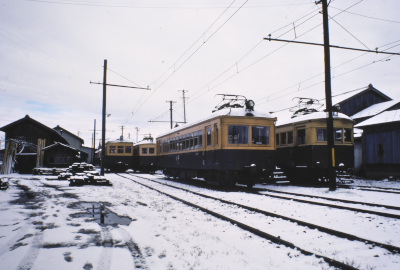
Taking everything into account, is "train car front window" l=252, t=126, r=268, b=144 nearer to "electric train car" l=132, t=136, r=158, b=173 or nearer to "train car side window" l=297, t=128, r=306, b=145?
"train car side window" l=297, t=128, r=306, b=145

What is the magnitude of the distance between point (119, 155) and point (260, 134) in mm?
20110

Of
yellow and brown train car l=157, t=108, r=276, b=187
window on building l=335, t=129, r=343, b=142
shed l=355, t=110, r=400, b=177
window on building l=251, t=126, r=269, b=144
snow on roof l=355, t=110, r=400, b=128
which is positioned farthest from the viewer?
snow on roof l=355, t=110, r=400, b=128

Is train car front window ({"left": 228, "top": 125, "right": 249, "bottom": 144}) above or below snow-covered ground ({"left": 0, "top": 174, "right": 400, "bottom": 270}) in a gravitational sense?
above

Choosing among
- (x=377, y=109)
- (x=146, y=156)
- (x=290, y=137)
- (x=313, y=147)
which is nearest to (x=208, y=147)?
(x=313, y=147)

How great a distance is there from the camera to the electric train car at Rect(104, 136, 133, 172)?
29.3 m

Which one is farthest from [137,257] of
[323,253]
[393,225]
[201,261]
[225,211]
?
[393,225]

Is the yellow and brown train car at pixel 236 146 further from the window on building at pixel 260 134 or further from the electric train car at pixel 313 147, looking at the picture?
the electric train car at pixel 313 147

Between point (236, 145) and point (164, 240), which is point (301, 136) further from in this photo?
point (164, 240)

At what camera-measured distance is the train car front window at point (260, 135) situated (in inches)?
493

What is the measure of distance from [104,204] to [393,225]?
6774 millimetres

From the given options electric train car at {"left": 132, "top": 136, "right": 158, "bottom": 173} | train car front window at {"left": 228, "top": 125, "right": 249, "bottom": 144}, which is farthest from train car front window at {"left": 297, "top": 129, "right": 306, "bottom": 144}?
electric train car at {"left": 132, "top": 136, "right": 158, "bottom": 173}

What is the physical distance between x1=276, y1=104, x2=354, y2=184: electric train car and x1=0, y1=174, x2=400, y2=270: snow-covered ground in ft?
22.9

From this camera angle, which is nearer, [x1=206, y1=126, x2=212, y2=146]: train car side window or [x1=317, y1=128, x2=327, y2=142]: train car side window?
[x1=206, y1=126, x2=212, y2=146]: train car side window

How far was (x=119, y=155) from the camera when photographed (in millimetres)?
29812
